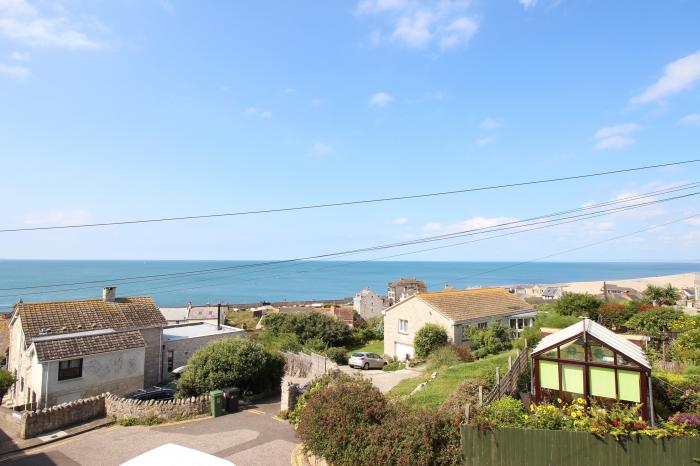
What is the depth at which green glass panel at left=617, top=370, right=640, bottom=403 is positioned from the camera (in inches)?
438

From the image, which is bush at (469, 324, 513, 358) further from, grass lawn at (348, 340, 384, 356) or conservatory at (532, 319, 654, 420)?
conservatory at (532, 319, 654, 420)

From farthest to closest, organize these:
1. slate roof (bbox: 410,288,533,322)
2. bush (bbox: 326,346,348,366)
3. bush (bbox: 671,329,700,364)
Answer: bush (bbox: 326,346,348,366)
slate roof (bbox: 410,288,533,322)
bush (bbox: 671,329,700,364)

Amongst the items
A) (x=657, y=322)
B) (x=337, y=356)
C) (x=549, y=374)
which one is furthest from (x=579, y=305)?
(x=549, y=374)

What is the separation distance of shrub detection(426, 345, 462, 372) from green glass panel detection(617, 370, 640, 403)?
45.3 feet

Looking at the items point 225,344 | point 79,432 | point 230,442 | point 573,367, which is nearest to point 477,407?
point 573,367

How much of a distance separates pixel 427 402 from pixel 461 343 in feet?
57.4

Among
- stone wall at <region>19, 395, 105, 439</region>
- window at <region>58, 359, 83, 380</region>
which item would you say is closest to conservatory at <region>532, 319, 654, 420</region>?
stone wall at <region>19, 395, 105, 439</region>

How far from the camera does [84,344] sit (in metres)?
22.2

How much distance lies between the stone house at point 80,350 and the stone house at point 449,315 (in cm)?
1813

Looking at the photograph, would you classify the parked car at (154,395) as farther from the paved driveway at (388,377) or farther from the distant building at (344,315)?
the distant building at (344,315)

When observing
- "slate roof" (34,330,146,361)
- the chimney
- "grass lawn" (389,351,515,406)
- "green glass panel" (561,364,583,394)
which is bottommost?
"grass lawn" (389,351,515,406)

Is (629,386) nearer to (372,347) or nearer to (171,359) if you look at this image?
(171,359)

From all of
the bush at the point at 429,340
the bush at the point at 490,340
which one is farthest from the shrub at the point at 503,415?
the bush at the point at 429,340

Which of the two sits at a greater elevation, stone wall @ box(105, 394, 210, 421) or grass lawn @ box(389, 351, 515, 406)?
grass lawn @ box(389, 351, 515, 406)
